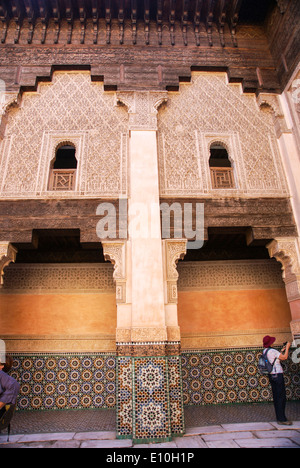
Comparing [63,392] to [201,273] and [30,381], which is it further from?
[201,273]

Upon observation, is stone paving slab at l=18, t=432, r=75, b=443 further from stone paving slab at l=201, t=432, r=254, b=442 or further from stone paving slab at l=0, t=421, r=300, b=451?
stone paving slab at l=201, t=432, r=254, b=442

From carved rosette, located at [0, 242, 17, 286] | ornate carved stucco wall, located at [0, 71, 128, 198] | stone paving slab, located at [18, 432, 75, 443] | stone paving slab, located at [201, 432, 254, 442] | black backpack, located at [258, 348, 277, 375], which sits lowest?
stone paving slab, located at [201, 432, 254, 442]

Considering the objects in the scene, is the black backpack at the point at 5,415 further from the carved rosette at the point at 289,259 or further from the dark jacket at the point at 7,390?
the carved rosette at the point at 289,259

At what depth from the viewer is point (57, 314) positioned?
5402 mm

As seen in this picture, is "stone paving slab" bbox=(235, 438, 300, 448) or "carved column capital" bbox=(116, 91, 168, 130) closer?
"stone paving slab" bbox=(235, 438, 300, 448)

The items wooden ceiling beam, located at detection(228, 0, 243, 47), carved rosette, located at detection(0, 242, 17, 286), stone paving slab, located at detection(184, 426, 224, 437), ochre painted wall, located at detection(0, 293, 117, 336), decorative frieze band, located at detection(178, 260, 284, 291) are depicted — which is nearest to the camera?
stone paving slab, located at detection(184, 426, 224, 437)

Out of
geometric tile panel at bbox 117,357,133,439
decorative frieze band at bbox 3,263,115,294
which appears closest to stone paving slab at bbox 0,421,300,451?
geometric tile panel at bbox 117,357,133,439

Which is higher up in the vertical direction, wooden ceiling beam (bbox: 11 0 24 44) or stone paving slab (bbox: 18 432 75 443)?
wooden ceiling beam (bbox: 11 0 24 44)

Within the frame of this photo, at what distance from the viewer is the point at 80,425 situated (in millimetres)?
4039

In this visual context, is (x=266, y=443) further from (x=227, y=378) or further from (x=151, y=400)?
(x=227, y=378)

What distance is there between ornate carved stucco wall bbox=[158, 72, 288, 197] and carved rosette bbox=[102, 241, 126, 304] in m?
1.05

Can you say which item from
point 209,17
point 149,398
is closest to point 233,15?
point 209,17

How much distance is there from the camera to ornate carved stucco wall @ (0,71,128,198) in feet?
15.0

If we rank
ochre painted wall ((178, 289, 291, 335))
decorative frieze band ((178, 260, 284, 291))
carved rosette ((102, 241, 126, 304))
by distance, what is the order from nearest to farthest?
carved rosette ((102, 241, 126, 304)), ochre painted wall ((178, 289, 291, 335)), decorative frieze band ((178, 260, 284, 291))
